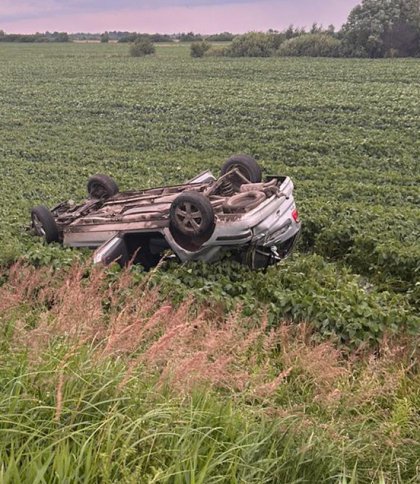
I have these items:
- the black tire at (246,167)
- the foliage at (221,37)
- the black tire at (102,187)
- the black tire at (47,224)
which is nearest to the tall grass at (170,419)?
the black tire at (47,224)

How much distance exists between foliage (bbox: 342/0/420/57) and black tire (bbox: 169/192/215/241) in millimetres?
47004

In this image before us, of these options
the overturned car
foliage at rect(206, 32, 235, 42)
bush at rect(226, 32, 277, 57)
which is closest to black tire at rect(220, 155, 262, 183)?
the overturned car

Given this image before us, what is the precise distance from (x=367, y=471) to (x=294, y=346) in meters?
1.97

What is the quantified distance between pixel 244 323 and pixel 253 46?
54.7 meters

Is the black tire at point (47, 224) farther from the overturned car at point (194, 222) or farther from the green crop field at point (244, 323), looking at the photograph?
Answer: the green crop field at point (244, 323)

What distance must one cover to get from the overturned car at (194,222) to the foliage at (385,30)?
150 ft

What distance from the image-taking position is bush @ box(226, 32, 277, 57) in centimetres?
5603

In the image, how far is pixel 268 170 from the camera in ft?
42.9

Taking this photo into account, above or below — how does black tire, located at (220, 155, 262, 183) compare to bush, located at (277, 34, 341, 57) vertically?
above

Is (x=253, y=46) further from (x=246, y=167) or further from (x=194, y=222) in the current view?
(x=194, y=222)

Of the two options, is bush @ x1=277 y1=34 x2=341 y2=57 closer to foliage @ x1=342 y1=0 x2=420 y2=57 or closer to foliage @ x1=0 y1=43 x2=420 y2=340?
foliage @ x1=342 y1=0 x2=420 y2=57

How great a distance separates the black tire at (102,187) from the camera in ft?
27.2

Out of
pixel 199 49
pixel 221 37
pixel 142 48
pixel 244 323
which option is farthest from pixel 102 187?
pixel 221 37

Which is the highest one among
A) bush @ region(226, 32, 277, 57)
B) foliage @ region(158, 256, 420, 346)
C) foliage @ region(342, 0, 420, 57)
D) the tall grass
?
the tall grass
